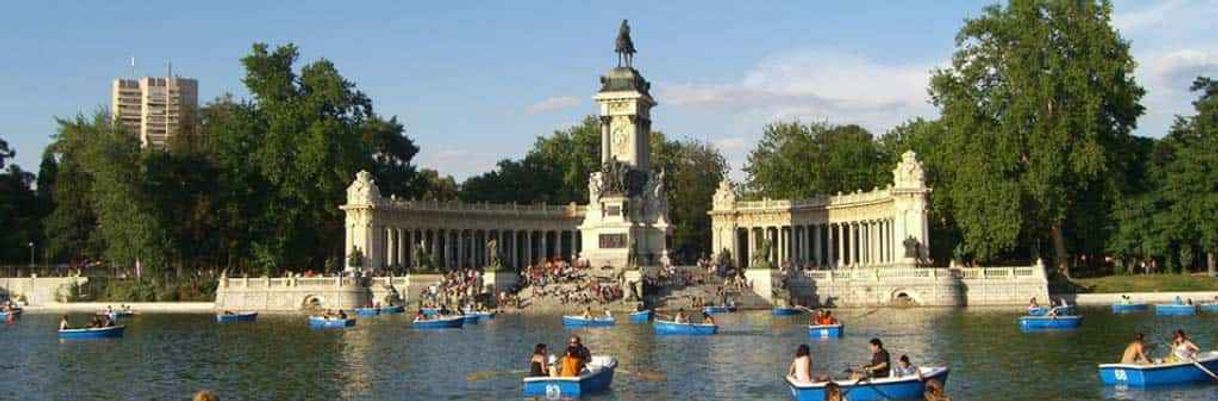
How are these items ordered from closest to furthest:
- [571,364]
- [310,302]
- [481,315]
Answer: [571,364] < [481,315] < [310,302]

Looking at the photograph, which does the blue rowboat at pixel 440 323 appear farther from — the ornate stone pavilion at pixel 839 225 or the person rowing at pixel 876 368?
the person rowing at pixel 876 368

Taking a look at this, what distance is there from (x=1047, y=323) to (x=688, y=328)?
45.2 feet

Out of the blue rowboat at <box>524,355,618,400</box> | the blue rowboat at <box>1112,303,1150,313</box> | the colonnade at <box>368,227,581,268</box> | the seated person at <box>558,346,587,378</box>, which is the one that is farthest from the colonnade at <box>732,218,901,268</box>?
the seated person at <box>558,346,587,378</box>

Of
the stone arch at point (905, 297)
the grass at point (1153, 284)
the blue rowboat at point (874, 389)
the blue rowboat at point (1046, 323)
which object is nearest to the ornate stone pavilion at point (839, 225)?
the stone arch at point (905, 297)

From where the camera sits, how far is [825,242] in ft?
347

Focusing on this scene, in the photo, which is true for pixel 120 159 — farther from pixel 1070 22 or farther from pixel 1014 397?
pixel 1014 397

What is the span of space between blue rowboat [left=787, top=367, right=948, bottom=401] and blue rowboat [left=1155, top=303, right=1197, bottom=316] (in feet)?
120

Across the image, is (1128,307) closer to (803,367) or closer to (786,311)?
(786,311)

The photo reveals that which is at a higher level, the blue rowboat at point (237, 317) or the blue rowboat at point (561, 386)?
the blue rowboat at point (237, 317)

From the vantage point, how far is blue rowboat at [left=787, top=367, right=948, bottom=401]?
29906 mm

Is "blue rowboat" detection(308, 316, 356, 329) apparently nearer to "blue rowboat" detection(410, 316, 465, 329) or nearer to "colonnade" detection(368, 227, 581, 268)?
"blue rowboat" detection(410, 316, 465, 329)

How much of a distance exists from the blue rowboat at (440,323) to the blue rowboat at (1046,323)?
2382 centimetres

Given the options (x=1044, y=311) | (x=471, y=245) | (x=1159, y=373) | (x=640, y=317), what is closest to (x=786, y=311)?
(x=640, y=317)

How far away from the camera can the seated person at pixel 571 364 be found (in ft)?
107
